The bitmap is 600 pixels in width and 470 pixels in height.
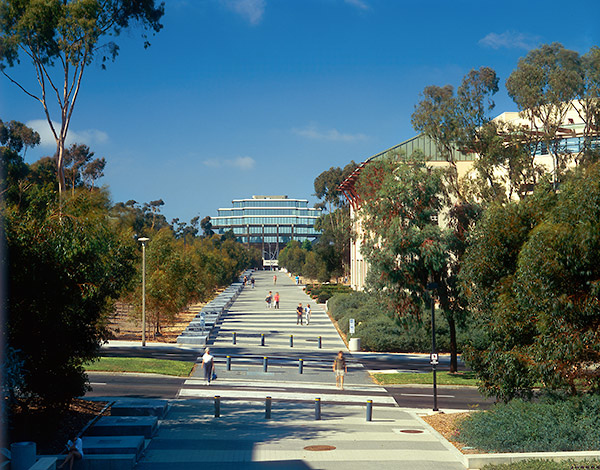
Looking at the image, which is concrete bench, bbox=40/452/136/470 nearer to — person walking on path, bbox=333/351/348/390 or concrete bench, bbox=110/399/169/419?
concrete bench, bbox=110/399/169/419

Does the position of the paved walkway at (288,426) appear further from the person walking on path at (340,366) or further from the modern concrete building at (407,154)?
the modern concrete building at (407,154)

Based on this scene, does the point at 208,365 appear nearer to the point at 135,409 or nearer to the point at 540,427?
the point at 135,409

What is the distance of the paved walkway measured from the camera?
44.5 ft

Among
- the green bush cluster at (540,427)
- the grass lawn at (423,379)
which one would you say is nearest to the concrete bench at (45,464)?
the green bush cluster at (540,427)

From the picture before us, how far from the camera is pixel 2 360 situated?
1027cm

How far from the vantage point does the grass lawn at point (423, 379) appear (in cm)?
2647

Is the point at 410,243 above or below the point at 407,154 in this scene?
below

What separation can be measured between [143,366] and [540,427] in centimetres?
1865

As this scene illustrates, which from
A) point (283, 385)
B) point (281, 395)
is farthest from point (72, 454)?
point (283, 385)

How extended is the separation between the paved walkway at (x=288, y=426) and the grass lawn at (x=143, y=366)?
3.34 ft

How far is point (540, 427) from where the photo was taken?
1368 cm

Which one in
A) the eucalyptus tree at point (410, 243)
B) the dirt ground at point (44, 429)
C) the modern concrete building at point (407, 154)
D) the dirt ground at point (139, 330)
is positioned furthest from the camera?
the modern concrete building at point (407, 154)

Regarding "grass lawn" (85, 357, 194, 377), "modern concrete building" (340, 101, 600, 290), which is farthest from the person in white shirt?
"modern concrete building" (340, 101, 600, 290)

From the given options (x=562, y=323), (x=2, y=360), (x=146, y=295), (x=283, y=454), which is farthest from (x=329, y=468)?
(x=146, y=295)
